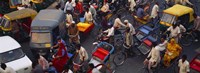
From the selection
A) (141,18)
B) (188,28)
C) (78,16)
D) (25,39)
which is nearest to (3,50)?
(25,39)

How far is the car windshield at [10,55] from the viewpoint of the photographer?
1452 centimetres

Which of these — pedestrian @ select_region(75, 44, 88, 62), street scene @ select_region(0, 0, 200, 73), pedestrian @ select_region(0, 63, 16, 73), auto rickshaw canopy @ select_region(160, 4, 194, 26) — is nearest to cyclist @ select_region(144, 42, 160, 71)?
street scene @ select_region(0, 0, 200, 73)

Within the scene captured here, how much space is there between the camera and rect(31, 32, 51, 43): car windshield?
16203mm

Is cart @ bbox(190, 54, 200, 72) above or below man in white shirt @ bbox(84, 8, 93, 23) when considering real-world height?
below

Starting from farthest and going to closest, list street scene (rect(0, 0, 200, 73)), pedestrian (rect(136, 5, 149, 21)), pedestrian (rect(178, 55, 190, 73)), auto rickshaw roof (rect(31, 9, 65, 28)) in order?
pedestrian (rect(136, 5, 149, 21)), auto rickshaw roof (rect(31, 9, 65, 28)), street scene (rect(0, 0, 200, 73)), pedestrian (rect(178, 55, 190, 73))

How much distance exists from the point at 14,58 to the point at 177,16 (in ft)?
29.2

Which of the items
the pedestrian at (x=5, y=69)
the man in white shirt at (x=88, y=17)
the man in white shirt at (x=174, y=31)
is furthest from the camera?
the man in white shirt at (x=88, y=17)

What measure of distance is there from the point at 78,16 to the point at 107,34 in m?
4.70

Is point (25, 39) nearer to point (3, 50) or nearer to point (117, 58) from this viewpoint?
point (3, 50)

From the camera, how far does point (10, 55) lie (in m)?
14.8

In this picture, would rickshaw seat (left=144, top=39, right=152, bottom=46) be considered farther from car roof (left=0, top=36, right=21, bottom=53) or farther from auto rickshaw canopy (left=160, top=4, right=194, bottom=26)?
car roof (left=0, top=36, right=21, bottom=53)

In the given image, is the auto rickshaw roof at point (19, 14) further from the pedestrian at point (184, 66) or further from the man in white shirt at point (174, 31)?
the pedestrian at point (184, 66)

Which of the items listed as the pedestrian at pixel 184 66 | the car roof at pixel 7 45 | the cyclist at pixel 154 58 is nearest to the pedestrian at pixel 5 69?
the car roof at pixel 7 45

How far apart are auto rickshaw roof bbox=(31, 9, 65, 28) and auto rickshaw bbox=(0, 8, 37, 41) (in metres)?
1.17
